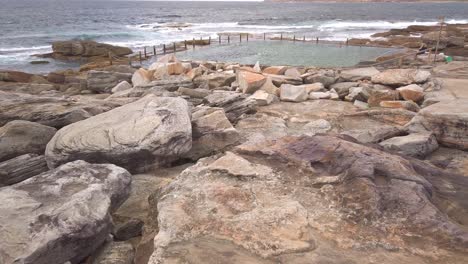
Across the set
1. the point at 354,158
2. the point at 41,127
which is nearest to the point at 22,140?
the point at 41,127

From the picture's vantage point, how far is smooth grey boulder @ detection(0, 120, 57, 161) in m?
6.77

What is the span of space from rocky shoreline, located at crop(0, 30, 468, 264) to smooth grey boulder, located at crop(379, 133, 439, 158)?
2 centimetres

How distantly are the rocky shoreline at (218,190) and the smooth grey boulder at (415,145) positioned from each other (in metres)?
0.02

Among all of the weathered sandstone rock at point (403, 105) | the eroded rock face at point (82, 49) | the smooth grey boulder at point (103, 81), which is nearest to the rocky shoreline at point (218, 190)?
the weathered sandstone rock at point (403, 105)

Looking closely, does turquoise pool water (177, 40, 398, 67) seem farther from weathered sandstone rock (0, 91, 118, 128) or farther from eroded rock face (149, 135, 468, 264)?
eroded rock face (149, 135, 468, 264)

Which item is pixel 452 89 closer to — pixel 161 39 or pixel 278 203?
pixel 278 203

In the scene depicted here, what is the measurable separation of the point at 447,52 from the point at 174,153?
26.2m

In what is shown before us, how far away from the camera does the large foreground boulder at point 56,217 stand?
145 inches

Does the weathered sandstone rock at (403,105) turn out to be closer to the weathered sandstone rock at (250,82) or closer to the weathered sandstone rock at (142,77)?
the weathered sandstone rock at (250,82)

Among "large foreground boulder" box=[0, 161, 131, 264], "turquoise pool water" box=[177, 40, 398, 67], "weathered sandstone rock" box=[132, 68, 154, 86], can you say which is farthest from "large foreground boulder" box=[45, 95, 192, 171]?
"turquoise pool water" box=[177, 40, 398, 67]

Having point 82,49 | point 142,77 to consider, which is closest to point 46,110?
point 142,77

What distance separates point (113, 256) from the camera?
13.5ft

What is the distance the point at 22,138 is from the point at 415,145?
23.8 feet

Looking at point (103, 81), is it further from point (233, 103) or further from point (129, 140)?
point (129, 140)
